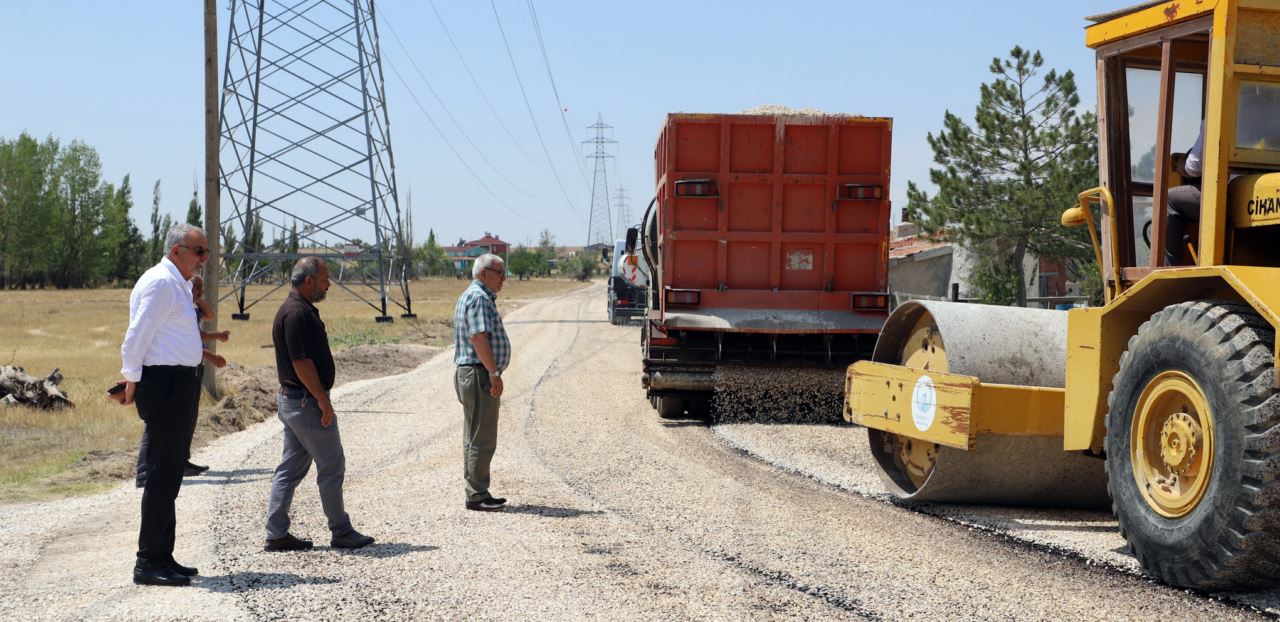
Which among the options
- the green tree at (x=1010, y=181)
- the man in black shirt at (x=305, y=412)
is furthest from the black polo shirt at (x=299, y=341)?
the green tree at (x=1010, y=181)

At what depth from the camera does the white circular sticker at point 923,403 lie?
23.5 feet

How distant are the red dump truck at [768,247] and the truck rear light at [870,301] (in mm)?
10

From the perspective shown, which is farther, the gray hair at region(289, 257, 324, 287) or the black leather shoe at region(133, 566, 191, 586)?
the gray hair at region(289, 257, 324, 287)

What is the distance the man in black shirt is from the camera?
636 centimetres

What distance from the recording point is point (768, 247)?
1271 cm

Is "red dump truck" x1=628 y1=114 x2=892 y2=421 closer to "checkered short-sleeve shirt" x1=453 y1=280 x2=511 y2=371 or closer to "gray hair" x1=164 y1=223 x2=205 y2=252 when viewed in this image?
"checkered short-sleeve shirt" x1=453 y1=280 x2=511 y2=371

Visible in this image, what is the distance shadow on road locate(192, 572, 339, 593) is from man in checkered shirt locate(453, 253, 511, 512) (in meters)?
1.88

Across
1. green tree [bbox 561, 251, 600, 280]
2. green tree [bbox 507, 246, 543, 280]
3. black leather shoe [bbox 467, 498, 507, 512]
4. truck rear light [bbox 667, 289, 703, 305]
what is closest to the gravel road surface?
black leather shoe [bbox 467, 498, 507, 512]

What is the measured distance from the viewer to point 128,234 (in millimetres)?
90188

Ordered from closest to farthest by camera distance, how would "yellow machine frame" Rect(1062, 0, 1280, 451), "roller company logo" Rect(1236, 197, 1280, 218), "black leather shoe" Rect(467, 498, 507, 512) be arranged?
"roller company logo" Rect(1236, 197, 1280, 218) → "yellow machine frame" Rect(1062, 0, 1280, 451) → "black leather shoe" Rect(467, 498, 507, 512)

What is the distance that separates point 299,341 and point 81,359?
1784 cm

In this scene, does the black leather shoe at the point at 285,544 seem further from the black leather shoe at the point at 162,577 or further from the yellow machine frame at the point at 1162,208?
the yellow machine frame at the point at 1162,208

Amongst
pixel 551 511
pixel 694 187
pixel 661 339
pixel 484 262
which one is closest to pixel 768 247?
pixel 694 187

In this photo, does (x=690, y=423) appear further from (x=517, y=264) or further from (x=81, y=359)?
(x=517, y=264)
